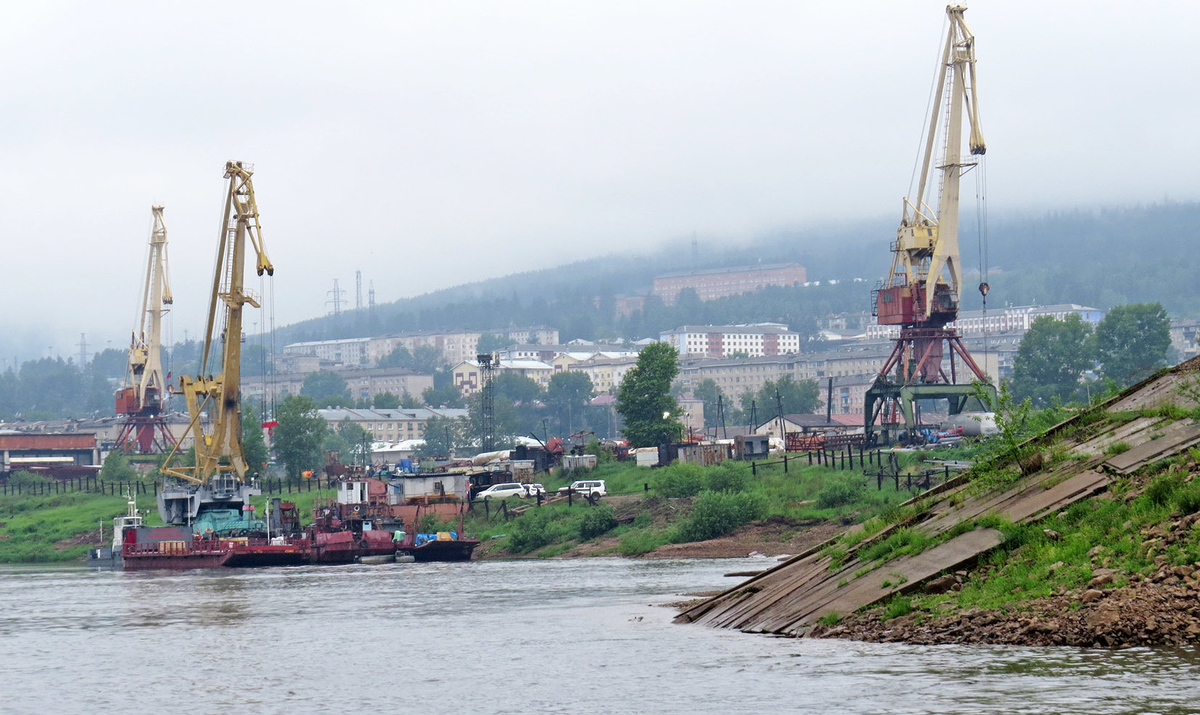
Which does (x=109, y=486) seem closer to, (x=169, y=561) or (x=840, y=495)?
(x=169, y=561)

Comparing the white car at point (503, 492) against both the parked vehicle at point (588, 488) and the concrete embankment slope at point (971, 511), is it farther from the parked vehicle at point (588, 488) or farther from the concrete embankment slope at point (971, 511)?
the concrete embankment slope at point (971, 511)

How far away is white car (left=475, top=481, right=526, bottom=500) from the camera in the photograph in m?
104

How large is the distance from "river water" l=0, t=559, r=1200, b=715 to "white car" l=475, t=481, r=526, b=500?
4428 centimetres

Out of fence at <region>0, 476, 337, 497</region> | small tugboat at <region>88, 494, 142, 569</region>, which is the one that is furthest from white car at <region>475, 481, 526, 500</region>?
fence at <region>0, 476, 337, 497</region>

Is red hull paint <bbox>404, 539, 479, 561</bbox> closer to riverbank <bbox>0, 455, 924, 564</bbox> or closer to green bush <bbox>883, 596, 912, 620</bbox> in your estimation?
riverbank <bbox>0, 455, 924, 564</bbox>

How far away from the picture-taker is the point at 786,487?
85250mm

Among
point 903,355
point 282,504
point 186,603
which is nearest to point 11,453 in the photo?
point 282,504

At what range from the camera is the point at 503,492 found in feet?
342

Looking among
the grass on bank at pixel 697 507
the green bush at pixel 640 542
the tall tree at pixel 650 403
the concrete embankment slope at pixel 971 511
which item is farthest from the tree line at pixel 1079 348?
the concrete embankment slope at pixel 971 511

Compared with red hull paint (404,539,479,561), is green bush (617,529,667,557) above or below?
above

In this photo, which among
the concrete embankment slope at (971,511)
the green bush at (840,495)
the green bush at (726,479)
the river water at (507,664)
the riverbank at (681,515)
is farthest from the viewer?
the green bush at (726,479)

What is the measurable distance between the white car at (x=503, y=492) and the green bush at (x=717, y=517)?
2576cm

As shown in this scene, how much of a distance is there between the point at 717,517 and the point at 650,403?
48058mm

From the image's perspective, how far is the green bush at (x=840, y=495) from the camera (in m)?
78.9
